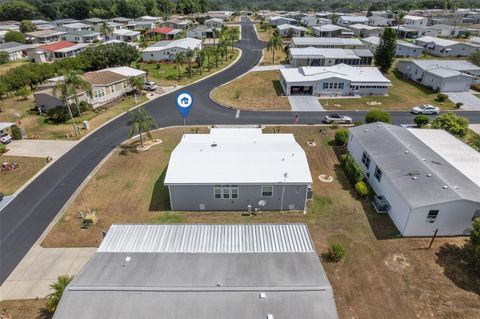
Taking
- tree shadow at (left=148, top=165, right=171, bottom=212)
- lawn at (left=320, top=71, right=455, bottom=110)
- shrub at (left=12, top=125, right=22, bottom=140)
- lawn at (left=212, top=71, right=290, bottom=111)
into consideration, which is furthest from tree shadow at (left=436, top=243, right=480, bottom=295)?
shrub at (left=12, top=125, right=22, bottom=140)

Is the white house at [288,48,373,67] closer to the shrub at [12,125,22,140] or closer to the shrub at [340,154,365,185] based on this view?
the shrub at [340,154,365,185]

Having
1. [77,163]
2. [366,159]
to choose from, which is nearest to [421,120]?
[366,159]

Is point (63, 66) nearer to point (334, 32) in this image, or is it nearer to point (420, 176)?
point (420, 176)

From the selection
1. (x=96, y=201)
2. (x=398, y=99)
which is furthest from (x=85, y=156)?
(x=398, y=99)

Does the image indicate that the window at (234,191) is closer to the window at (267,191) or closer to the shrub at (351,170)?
the window at (267,191)

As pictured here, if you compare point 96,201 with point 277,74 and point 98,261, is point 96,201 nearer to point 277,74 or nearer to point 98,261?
point 98,261

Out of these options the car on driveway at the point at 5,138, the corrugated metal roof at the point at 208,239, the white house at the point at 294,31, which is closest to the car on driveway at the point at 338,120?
the corrugated metal roof at the point at 208,239
